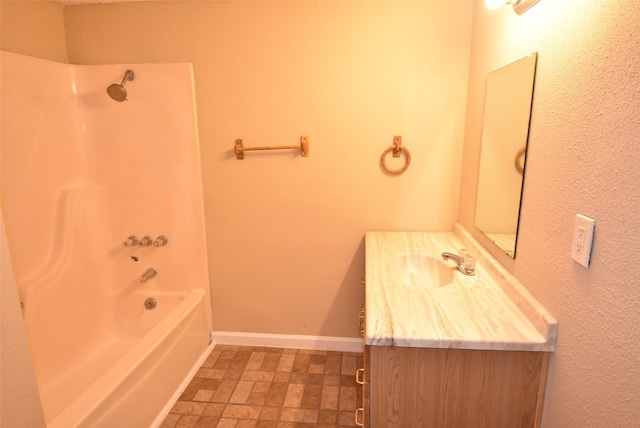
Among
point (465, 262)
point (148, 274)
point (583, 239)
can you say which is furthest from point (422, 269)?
point (148, 274)

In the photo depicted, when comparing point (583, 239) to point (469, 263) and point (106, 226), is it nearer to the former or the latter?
point (469, 263)

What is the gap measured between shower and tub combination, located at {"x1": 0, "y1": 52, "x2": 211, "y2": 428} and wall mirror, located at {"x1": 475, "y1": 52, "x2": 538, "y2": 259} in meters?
1.68

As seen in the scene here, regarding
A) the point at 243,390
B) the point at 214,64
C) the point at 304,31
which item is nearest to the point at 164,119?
the point at 214,64

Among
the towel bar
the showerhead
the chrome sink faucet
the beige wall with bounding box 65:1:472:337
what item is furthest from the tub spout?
the chrome sink faucet

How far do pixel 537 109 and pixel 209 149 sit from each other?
70.1 inches

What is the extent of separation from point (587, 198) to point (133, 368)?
1870 millimetres

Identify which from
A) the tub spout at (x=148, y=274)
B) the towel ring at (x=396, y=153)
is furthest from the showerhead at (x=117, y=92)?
the towel ring at (x=396, y=153)

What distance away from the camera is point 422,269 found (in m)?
1.83

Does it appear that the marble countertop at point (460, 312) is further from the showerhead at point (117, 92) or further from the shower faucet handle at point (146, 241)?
the showerhead at point (117, 92)

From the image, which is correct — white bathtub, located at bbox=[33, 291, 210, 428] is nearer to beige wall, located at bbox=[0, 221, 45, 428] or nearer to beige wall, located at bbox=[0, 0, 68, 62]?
beige wall, located at bbox=[0, 221, 45, 428]

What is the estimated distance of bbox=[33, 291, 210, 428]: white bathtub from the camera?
145 cm

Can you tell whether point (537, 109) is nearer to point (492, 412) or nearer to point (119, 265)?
point (492, 412)

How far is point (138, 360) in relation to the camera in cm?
166

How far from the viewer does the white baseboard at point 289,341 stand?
Result: 7.96ft
